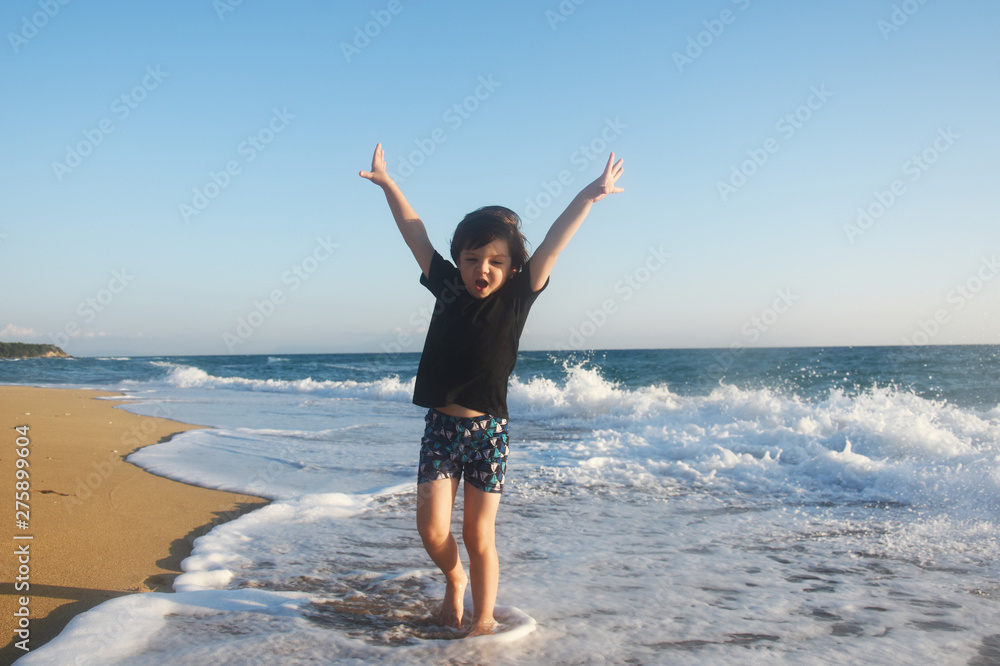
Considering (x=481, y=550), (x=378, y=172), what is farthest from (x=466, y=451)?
(x=378, y=172)

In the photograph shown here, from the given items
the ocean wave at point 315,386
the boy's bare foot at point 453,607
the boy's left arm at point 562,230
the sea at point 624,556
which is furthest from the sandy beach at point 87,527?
the ocean wave at point 315,386

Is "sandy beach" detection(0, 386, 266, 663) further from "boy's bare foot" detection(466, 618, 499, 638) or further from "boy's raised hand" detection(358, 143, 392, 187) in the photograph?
"boy's raised hand" detection(358, 143, 392, 187)

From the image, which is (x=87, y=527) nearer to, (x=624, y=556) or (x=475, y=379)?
(x=475, y=379)

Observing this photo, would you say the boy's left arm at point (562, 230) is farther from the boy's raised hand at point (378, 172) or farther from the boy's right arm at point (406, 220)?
the boy's raised hand at point (378, 172)

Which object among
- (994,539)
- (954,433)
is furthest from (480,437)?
(954,433)

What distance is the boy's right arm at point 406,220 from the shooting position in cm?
264

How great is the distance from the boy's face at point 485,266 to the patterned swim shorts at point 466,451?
0.49 meters

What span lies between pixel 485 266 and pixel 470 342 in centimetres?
29

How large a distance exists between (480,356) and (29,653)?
72.8 inches

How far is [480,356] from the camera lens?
243cm

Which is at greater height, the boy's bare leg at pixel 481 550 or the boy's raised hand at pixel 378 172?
the boy's raised hand at pixel 378 172

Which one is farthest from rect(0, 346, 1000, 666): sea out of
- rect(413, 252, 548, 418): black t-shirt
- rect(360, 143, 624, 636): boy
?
rect(413, 252, 548, 418): black t-shirt

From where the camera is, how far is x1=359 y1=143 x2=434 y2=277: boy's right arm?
2.64 meters

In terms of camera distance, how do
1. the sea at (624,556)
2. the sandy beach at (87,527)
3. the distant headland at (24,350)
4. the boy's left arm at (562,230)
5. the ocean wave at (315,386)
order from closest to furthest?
the sea at (624,556)
the boy's left arm at (562,230)
the sandy beach at (87,527)
the ocean wave at (315,386)
the distant headland at (24,350)
